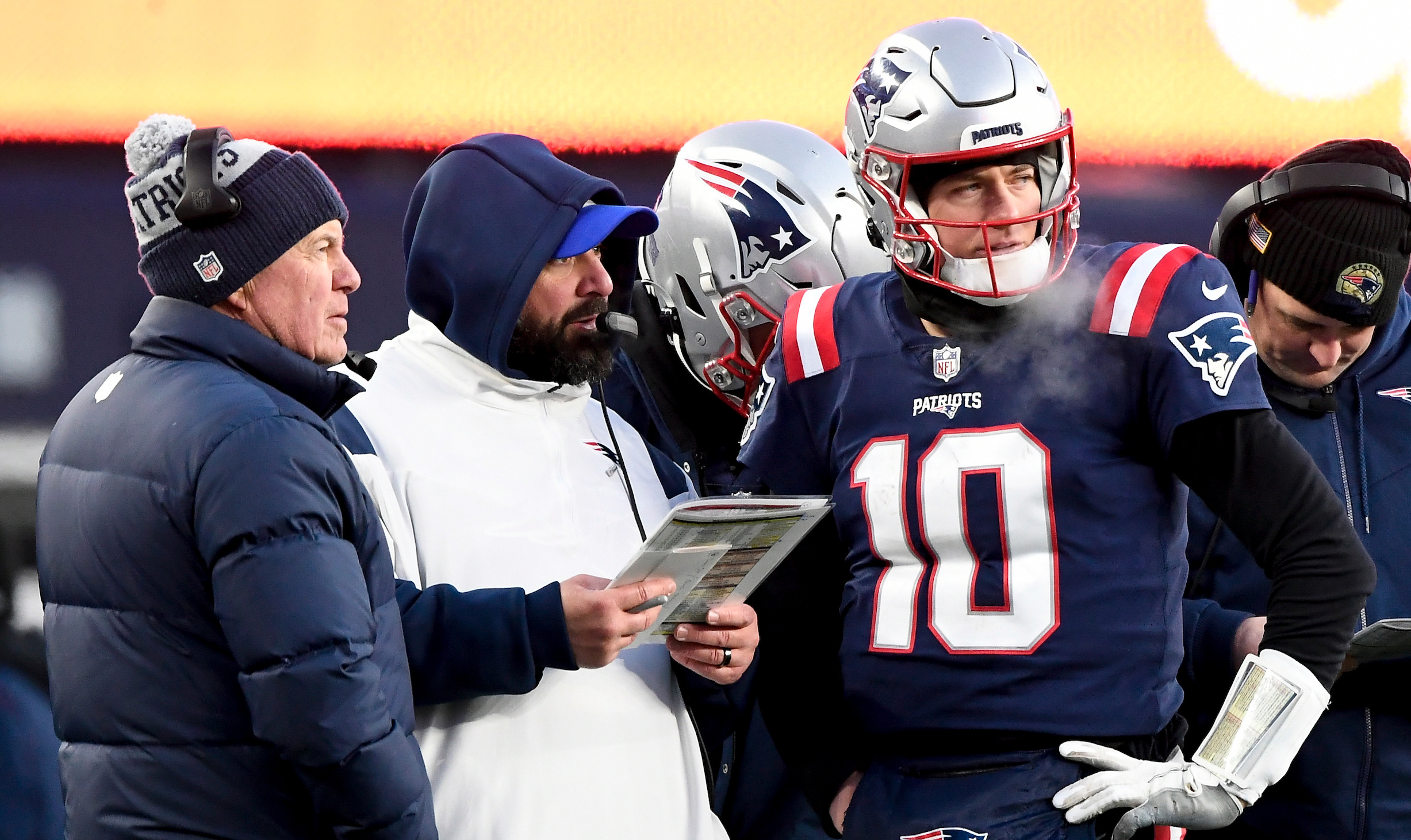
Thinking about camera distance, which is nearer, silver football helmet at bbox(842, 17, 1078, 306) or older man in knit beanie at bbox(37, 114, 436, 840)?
older man in knit beanie at bbox(37, 114, 436, 840)

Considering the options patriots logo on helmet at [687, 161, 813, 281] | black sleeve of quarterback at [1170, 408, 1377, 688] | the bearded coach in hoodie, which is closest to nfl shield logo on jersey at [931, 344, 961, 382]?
black sleeve of quarterback at [1170, 408, 1377, 688]

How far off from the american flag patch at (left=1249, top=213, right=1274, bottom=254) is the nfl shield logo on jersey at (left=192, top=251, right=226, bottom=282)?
1.35 m

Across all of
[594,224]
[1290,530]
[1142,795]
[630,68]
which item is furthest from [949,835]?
[630,68]

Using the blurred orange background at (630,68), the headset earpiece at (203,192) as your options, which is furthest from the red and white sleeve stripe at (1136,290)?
the blurred orange background at (630,68)

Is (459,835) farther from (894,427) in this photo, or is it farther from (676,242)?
(676,242)

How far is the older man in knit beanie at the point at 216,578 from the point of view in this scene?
1.23 meters

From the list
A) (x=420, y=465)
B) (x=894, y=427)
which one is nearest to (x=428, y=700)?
(x=420, y=465)

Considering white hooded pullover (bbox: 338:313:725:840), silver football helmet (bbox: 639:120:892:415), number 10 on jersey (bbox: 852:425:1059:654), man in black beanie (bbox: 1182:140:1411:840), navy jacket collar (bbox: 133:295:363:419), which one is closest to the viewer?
navy jacket collar (bbox: 133:295:363:419)

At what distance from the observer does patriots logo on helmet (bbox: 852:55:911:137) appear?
1636 millimetres

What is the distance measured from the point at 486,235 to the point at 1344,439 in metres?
1.16

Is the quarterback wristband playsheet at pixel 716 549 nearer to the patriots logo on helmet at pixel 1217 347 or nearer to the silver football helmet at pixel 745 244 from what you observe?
the patriots logo on helmet at pixel 1217 347

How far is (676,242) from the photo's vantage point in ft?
7.79

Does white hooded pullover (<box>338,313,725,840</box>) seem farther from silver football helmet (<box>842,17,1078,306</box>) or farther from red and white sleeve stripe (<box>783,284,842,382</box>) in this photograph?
silver football helmet (<box>842,17,1078,306</box>)

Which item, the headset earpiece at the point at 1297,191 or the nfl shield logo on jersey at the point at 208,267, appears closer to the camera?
the nfl shield logo on jersey at the point at 208,267
